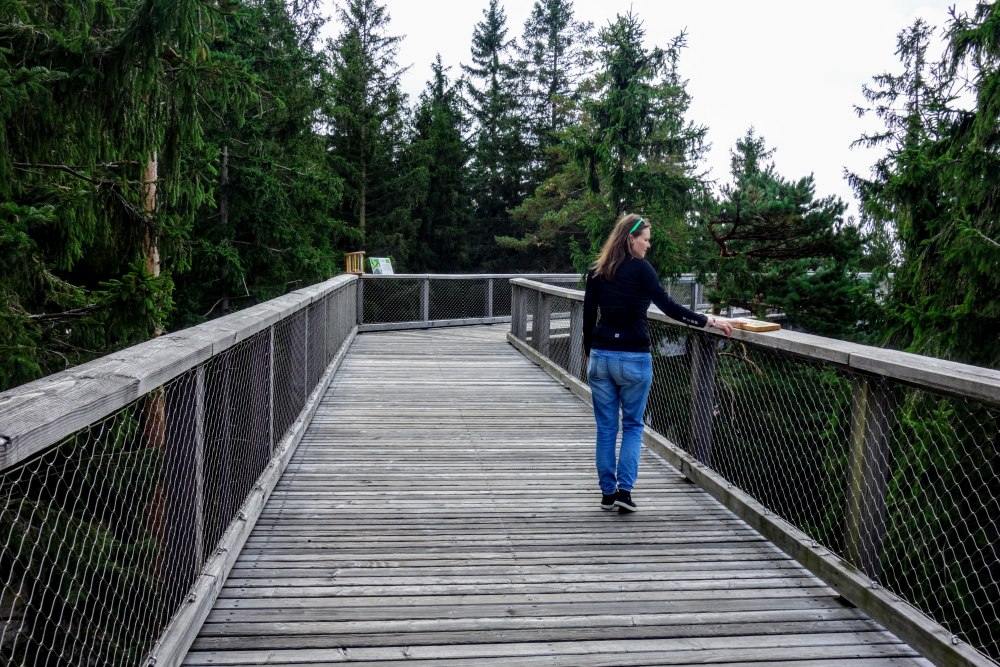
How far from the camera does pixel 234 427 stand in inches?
151

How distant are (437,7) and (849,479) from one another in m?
44.9

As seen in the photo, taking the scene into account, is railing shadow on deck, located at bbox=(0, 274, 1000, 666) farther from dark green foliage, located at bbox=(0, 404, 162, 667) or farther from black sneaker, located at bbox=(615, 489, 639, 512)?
black sneaker, located at bbox=(615, 489, 639, 512)

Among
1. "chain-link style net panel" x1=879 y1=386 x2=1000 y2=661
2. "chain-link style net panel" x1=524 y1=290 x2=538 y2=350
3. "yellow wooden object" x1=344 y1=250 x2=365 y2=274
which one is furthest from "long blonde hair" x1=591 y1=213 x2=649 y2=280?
"yellow wooden object" x1=344 y1=250 x2=365 y2=274

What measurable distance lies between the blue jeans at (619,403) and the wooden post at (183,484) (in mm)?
2258

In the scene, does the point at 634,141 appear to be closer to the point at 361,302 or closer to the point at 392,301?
the point at 392,301

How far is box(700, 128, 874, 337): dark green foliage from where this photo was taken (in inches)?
788

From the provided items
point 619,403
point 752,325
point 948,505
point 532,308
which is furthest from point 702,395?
point 948,505

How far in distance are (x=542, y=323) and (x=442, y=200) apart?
30880mm

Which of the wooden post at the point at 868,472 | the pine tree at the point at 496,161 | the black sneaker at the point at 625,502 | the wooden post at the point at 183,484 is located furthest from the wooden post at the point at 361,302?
the pine tree at the point at 496,161

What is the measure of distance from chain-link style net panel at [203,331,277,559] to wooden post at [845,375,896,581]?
278 centimetres

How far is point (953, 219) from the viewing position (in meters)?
10.8

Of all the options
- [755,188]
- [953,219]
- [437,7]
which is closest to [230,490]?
[953,219]

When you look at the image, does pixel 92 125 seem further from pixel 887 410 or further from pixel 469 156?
pixel 469 156

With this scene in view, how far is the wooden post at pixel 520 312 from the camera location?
480 inches
